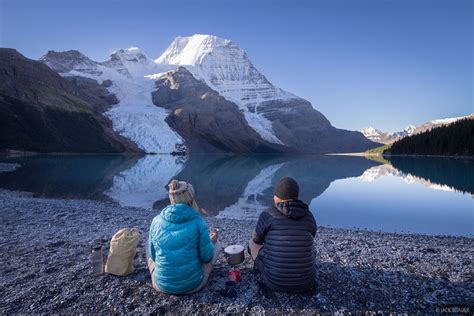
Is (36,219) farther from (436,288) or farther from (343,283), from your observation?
(436,288)

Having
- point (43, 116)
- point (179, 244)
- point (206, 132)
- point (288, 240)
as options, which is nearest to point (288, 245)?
point (288, 240)

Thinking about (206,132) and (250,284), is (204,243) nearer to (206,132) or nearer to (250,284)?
(250,284)

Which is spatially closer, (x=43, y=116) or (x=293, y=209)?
(x=293, y=209)

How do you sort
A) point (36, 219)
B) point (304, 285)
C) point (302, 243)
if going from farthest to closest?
point (36, 219) < point (304, 285) < point (302, 243)

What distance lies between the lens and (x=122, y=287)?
5656 millimetres

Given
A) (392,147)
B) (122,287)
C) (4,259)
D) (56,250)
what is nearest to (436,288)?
(122,287)

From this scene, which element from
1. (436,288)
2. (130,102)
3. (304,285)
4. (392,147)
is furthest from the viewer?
(130,102)

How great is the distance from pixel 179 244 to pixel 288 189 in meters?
1.95

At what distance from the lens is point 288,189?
4.76 meters

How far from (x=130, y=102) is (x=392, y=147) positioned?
15002 cm

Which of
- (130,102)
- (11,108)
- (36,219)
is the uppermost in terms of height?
(130,102)

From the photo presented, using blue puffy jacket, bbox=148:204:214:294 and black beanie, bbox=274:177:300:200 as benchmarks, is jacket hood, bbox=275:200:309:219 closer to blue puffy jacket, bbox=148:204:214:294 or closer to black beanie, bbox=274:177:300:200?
black beanie, bbox=274:177:300:200

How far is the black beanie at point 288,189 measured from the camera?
4.75 meters

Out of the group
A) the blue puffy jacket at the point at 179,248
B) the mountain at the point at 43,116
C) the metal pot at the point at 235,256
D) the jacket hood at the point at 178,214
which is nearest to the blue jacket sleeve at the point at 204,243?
the blue puffy jacket at the point at 179,248
